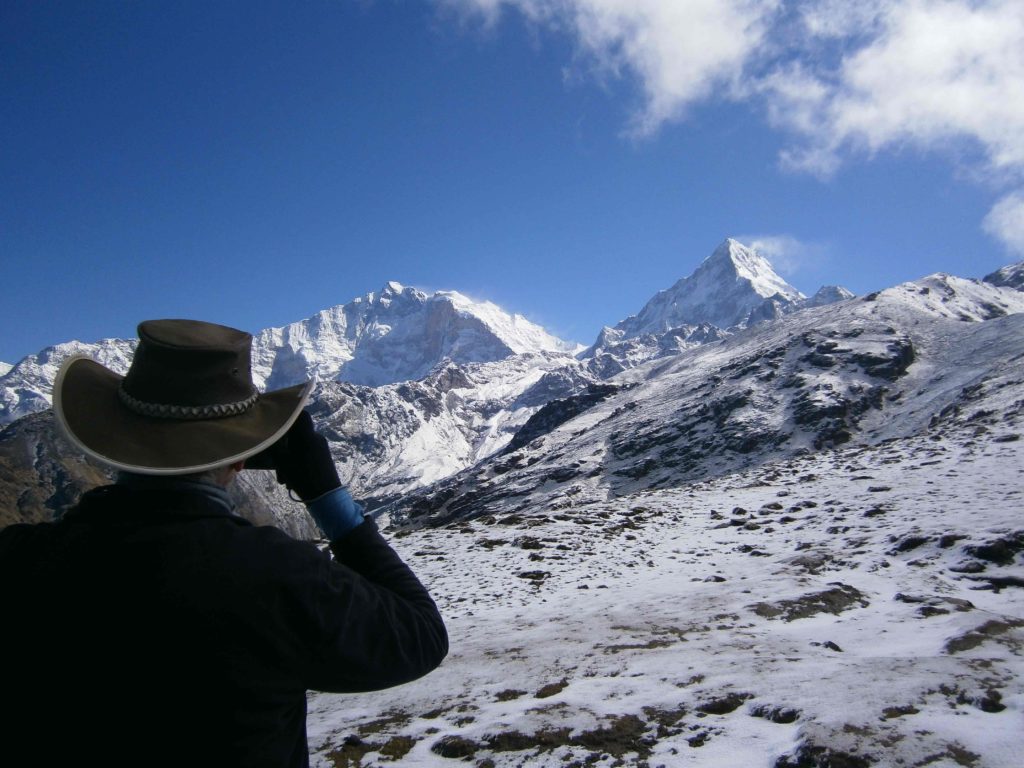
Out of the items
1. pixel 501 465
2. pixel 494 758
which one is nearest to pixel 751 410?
pixel 501 465

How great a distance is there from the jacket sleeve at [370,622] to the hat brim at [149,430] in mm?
610

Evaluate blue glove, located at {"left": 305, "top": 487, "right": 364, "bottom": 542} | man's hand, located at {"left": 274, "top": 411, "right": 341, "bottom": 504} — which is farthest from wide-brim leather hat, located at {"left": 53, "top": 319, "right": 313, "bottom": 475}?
blue glove, located at {"left": 305, "top": 487, "right": 364, "bottom": 542}

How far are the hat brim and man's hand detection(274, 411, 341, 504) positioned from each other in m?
0.14

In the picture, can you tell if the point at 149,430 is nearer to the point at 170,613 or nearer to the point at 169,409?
the point at 169,409

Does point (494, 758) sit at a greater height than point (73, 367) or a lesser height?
lesser

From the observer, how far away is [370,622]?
233 centimetres

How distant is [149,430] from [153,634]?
2.68ft

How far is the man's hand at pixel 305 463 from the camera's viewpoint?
2705 millimetres

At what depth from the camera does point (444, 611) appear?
1508 centimetres

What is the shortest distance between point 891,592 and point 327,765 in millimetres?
11542

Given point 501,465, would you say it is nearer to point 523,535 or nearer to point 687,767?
point 523,535

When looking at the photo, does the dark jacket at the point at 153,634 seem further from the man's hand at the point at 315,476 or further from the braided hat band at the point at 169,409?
the man's hand at the point at 315,476

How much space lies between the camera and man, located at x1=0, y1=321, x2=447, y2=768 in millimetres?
2018

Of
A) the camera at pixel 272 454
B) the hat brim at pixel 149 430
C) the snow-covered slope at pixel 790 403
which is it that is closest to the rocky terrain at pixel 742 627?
the hat brim at pixel 149 430
